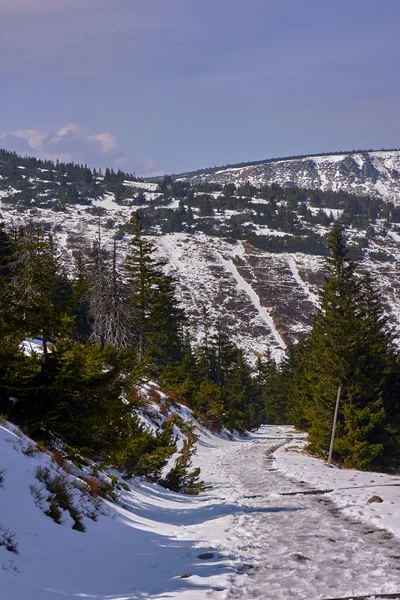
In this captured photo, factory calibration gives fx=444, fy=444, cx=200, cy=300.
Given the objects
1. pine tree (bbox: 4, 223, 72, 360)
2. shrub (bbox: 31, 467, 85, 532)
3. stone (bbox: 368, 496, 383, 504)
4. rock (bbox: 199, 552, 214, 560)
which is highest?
pine tree (bbox: 4, 223, 72, 360)

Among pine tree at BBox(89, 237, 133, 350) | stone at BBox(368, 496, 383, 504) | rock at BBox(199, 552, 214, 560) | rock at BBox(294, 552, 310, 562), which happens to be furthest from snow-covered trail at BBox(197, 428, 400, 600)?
pine tree at BBox(89, 237, 133, 350)

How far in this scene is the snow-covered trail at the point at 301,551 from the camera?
18.1ft

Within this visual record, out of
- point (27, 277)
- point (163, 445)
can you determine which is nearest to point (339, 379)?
point (163, 445)

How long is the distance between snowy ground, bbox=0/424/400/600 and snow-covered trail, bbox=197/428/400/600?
18 mm

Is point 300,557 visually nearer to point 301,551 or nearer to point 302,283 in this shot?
point 301,551

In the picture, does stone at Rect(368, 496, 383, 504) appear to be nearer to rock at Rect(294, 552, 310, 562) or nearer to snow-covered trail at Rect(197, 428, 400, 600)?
snow-covered trail at Rect(197, 428, 400, 600)

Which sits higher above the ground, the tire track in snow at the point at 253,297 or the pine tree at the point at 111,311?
the tire track in snow at the point at 253,297

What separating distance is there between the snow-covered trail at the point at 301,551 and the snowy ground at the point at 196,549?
0.06ft

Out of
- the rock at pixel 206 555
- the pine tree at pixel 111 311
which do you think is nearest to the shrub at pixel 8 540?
the rock at pixel 206 555

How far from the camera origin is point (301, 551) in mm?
7020

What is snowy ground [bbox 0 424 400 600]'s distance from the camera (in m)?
5.29

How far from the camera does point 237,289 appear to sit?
6299 inches

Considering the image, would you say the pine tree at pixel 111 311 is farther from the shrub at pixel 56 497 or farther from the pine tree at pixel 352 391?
the shrub at pixel 56 497

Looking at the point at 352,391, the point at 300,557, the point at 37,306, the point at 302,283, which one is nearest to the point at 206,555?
the point at 300,557
